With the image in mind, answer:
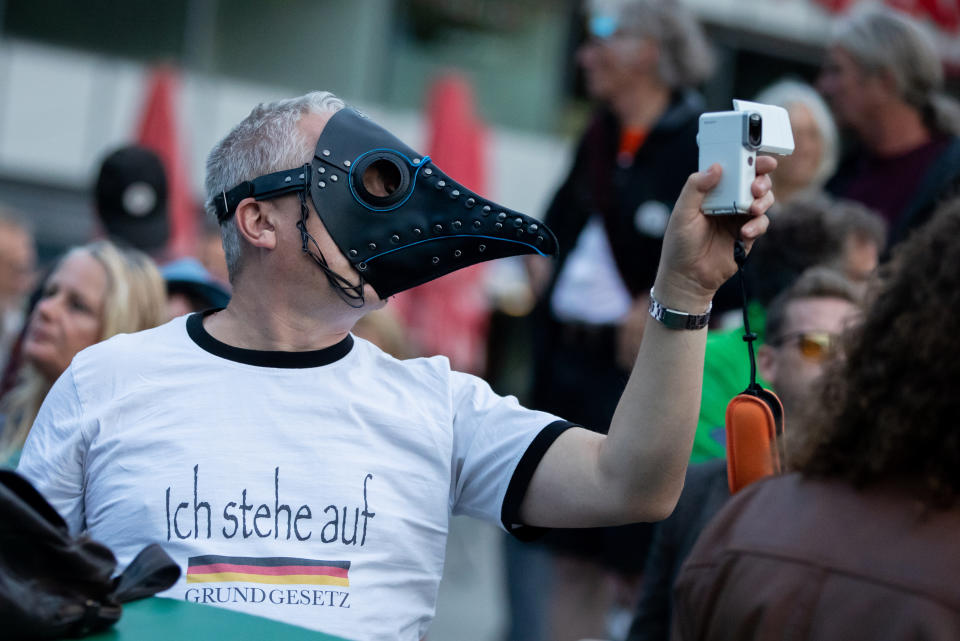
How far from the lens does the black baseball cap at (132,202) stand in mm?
4738

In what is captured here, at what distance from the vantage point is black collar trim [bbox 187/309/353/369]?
2180 mm

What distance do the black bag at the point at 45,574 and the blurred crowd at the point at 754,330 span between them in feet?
2.92

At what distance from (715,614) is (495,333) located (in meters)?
10.9

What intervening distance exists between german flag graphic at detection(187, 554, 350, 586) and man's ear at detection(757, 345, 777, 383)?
59.8 inches

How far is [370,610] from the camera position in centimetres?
208

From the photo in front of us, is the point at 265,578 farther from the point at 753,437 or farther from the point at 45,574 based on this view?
the point at 753,437

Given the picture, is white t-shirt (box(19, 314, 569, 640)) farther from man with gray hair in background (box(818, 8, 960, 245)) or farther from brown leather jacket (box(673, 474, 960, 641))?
man with gray hair in background (box(818, 8, 960, 245))

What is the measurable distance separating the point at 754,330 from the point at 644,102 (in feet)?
3.77

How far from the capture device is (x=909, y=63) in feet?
13.8

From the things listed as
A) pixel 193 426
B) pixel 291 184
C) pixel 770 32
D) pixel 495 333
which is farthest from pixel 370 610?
pixel 770 32

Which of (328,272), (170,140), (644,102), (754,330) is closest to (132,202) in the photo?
(644,102)

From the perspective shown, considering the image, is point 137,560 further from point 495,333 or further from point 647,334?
point 495,333

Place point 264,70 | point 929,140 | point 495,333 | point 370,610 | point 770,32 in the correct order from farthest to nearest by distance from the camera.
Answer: point 770,32 → point 264,70 → point 495,333 → point 929,140 → point 370,610

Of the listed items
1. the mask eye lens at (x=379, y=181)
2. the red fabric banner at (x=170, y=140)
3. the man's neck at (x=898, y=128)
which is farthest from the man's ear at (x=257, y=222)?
the red fabric banner at (x=170, y=140)
